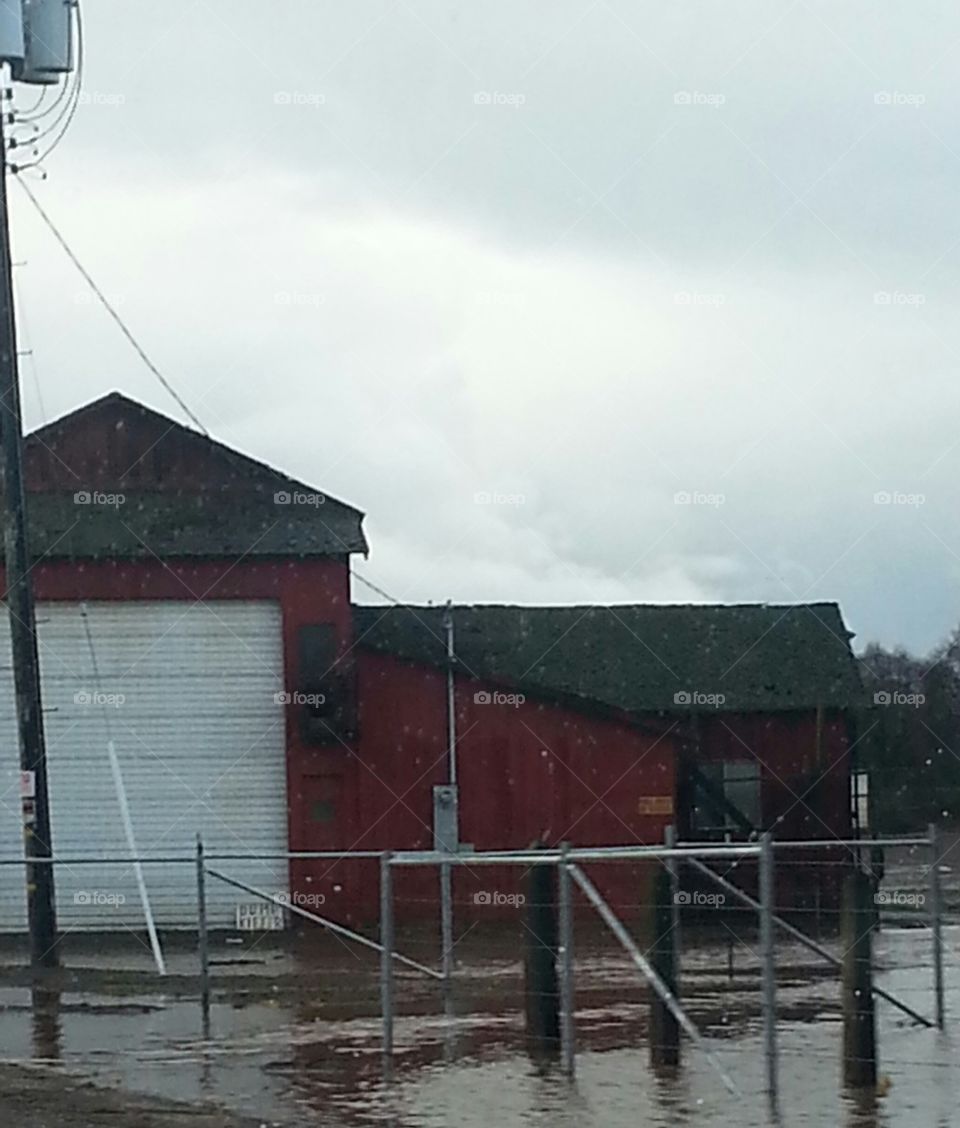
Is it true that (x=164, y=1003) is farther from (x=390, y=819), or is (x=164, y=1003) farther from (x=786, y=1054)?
(x=390, y=819)

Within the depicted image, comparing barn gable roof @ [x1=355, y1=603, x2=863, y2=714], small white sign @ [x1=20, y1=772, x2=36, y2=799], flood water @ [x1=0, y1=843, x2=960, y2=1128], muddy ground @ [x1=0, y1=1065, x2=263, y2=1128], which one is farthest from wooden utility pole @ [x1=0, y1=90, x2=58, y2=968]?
muddy ground @ [x1=0, y1=1065, x2=263, y2=1128]

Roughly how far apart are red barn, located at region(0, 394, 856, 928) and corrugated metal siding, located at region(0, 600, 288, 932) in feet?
0.09

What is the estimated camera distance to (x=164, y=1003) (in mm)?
19703

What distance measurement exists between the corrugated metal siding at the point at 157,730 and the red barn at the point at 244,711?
28 millimetres

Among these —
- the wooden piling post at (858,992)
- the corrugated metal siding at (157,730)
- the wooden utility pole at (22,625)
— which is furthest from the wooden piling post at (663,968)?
the corrugated metal siding at (157,730)

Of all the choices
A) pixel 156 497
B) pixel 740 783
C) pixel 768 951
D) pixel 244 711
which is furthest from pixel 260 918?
pixel 768 951

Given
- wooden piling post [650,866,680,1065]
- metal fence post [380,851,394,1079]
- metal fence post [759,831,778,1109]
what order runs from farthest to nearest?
metal fence post [380,851,394,1079], wooden piling post [650,866,680,1065], metal fence post [759,831,778,1109]

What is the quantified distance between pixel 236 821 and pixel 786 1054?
1748 centimetres

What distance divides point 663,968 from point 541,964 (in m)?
1.43

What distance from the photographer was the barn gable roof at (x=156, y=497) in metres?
30.9

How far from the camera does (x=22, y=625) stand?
Result: 2406cm

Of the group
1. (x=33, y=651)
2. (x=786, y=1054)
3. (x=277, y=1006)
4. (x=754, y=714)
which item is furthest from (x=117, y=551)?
(x=786, y=1054)

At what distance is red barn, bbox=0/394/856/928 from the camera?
30.8m

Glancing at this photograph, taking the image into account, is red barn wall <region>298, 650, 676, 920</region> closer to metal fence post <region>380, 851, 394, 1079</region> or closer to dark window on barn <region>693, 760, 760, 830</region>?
dark window on barn <region>693, 760, 760, 830</region>
